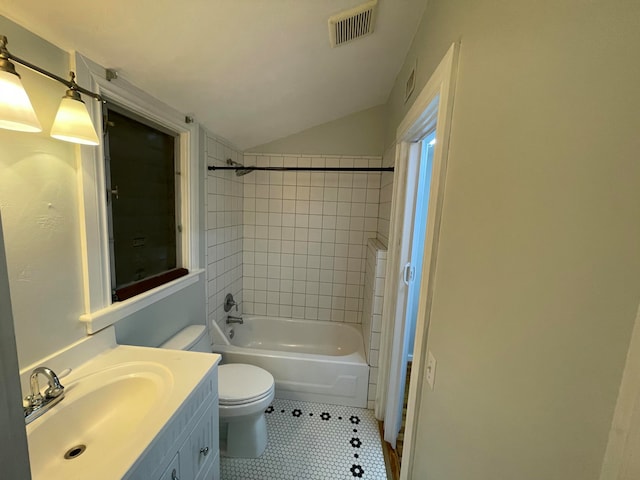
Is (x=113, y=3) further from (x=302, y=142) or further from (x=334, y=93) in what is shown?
(x=302, y=142)

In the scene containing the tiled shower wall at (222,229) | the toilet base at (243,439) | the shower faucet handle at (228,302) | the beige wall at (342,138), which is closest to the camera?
the toilet base at (243,439)

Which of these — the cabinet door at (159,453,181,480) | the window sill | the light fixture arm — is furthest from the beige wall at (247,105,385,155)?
the cabinet door at (159,453,181,480)

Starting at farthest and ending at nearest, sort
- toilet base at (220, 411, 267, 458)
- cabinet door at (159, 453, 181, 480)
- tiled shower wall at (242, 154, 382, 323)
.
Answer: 1. tiled shower wall at (242, 154, 382, 323)
2. toilet base at (220, 411, 267, 458)
3. cabinet door at (159, 453, 181, 480)

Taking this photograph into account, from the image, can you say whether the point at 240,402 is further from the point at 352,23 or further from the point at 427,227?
the point at 352,23

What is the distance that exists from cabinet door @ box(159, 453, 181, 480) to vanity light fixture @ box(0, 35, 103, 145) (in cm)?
109

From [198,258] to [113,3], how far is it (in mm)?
1353

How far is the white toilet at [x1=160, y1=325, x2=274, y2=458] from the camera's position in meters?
1.50

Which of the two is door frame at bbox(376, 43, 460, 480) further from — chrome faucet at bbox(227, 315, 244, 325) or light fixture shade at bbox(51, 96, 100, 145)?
chrome faucet at bbox(227, 315, 244, 325)

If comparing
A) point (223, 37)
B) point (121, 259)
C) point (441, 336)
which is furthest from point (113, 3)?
point (441, 336)

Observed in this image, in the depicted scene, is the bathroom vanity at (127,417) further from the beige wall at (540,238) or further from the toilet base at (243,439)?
the beige wall at (540,238)

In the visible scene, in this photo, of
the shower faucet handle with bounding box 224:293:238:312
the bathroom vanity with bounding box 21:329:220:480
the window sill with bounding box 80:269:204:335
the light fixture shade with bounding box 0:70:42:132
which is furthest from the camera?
the shower faucet handle with bounding box 224:293:238:312

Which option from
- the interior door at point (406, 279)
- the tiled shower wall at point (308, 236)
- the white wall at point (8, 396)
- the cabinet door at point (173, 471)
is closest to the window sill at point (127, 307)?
the cabinet door at point (173, 471)

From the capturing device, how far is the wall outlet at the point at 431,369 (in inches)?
31.7

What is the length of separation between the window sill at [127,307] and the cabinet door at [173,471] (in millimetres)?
611
